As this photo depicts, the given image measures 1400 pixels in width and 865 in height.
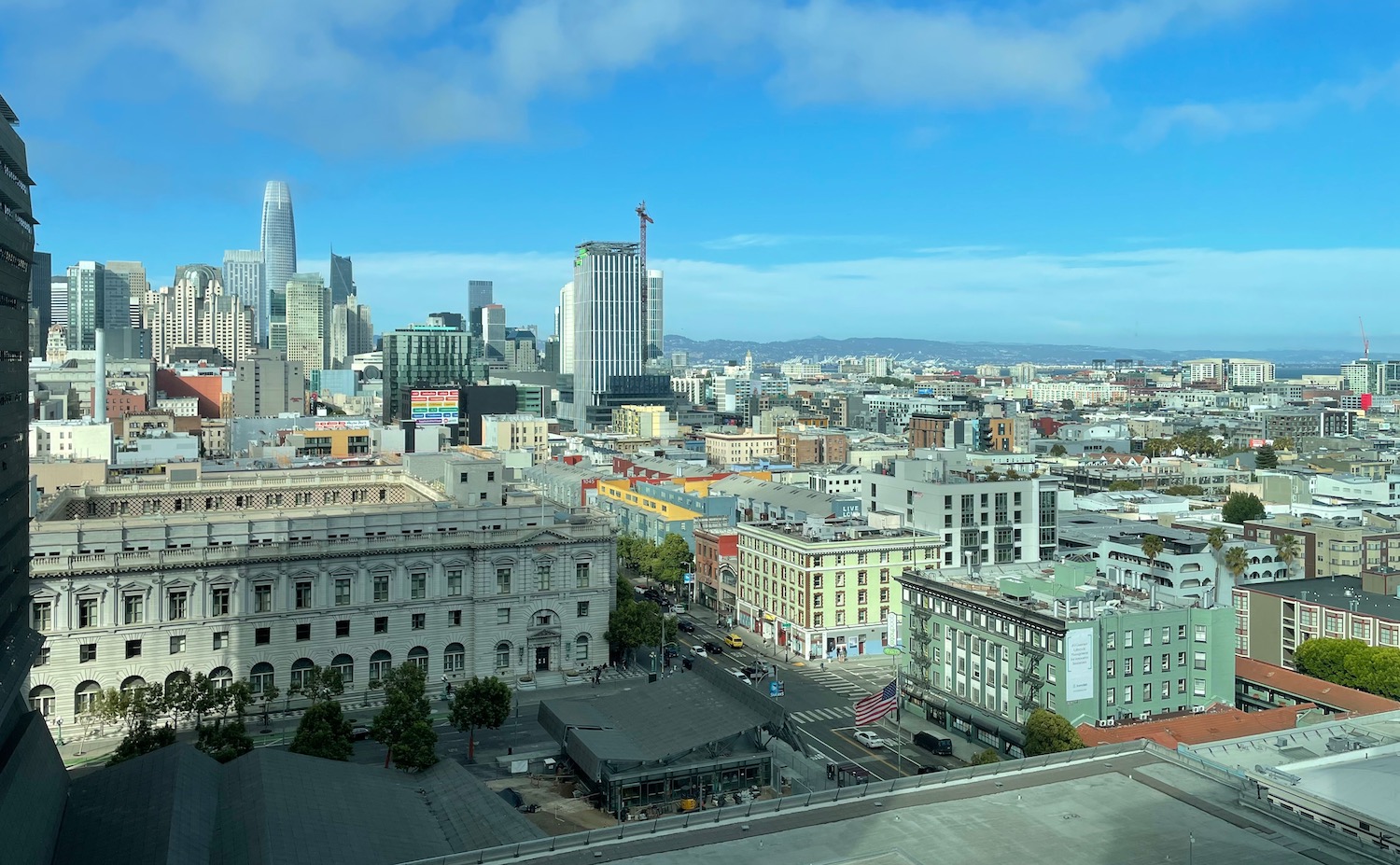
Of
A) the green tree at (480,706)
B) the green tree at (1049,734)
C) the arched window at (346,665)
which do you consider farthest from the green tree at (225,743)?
the green tree at (1049,734)

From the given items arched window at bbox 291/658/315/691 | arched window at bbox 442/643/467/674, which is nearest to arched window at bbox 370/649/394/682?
arched window at bbox 442/643/467/674

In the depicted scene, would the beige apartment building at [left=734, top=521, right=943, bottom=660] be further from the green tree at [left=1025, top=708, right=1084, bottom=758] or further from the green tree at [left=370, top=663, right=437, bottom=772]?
the green tree at [left=370, top=663, right=437, bottom=772]

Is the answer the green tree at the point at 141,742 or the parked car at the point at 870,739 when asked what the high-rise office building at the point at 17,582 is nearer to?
the green tree at the point at 141,742

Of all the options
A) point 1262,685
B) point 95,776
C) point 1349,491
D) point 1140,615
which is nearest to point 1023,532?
point 1262,685

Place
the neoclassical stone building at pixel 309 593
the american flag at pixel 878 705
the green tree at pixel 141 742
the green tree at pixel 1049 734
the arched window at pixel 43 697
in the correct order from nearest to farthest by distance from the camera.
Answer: the green tree at pixel 141 742, the american flag at pixel 878 705, the green tree at pixel 1049 734, the arched window at pixel 43 697, the neoclassical stone building at pixel 309 593

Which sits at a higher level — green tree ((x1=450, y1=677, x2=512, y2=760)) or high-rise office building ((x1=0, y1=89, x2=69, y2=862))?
high-rise office building ((x1=0, y1=89, x2=69, y2=862))

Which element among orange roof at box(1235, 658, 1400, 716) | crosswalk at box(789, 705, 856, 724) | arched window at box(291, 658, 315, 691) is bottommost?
crosswalk at box(789, 705, 856, 724)

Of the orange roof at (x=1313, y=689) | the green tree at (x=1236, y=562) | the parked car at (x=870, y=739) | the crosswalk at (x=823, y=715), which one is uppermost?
the green tree at (x=1236, y=562)

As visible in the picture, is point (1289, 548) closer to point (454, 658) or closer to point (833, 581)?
point (833, 581)

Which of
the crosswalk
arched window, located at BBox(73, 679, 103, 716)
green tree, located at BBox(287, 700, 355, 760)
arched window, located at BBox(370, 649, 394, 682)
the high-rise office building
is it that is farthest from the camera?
arched window, located at BBox(370, 649, 394, 682)
